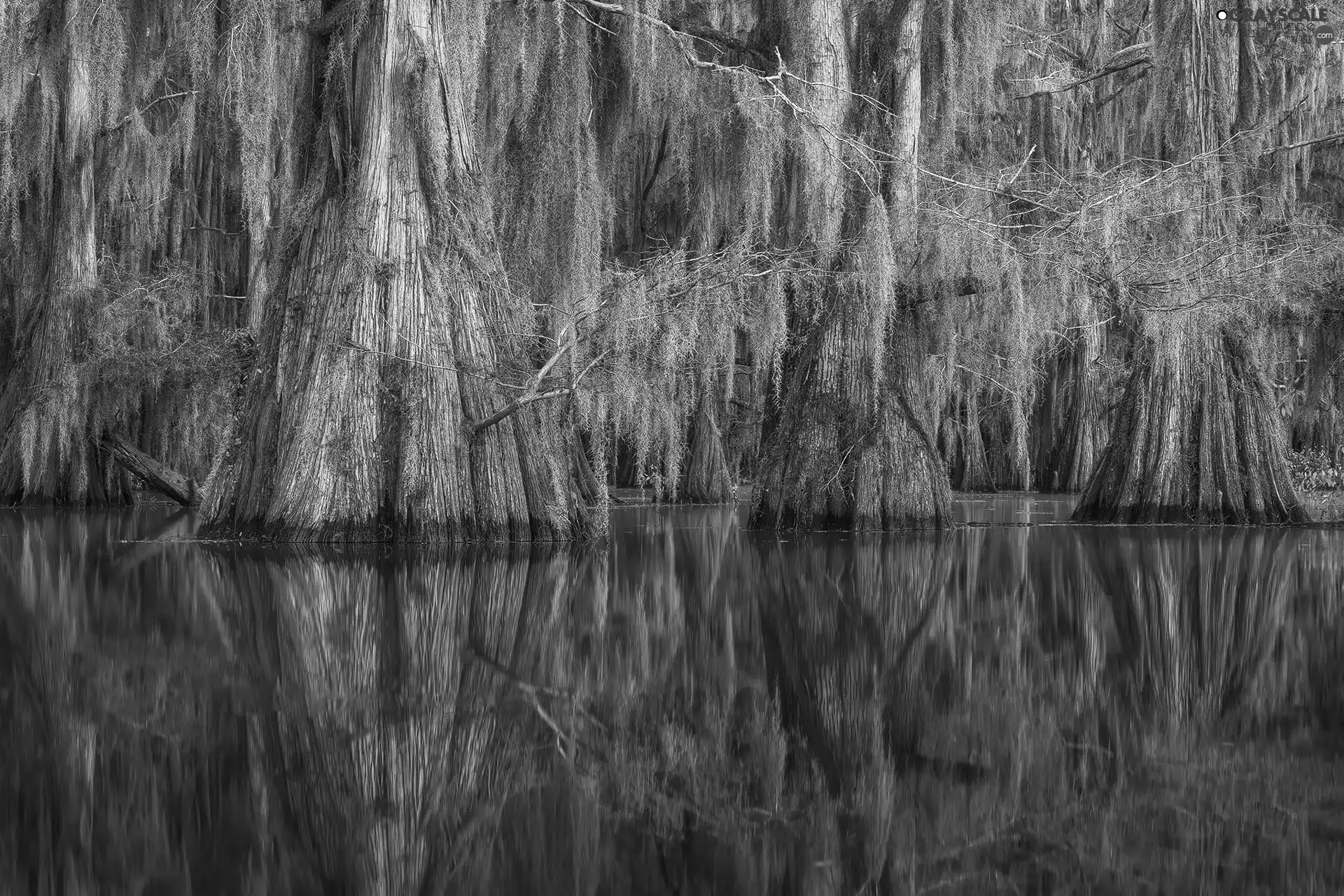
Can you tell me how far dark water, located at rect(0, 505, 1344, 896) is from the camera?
2275mm

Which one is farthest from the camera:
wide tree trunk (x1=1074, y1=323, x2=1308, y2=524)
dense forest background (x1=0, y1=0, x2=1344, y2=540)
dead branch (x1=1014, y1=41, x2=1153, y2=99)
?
dead branch (x1=1014, y1=41, x2=1153, y2=99)

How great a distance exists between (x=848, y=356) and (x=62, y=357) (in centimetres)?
990

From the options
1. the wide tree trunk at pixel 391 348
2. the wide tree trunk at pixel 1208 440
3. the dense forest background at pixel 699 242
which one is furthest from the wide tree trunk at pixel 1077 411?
the wide tree trunk at pixel 391 348

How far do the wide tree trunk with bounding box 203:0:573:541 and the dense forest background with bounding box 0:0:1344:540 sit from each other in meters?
0.02

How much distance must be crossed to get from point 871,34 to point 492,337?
13.9 feet

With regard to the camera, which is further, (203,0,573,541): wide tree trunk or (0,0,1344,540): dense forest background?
(0,0,1344,540): dense forest background

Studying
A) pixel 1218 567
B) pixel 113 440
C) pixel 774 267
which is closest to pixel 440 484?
pixel 774 267

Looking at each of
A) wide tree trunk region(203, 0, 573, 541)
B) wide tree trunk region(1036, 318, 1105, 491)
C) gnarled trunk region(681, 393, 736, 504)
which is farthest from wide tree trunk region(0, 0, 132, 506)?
wide tree trunk region(1036, 318, 1105, 491)

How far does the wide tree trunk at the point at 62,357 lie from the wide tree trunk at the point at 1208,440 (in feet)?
36.5

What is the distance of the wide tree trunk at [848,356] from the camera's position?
34.1 feet

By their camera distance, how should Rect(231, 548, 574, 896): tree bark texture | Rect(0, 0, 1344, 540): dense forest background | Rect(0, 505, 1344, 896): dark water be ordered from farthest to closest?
Rect(0, 0, 1344, 540): dense forest background < Rect(231, 548, 574, 896): tree bark texture < Rect(0, 505, 1344, 896): dark water

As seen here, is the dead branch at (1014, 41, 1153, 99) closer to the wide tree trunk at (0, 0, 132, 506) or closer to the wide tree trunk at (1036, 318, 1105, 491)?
the wide tree trunk at (1036, 318, 1105, 491)

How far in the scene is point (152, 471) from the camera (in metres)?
16.7

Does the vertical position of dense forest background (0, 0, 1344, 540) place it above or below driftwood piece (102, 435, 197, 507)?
above
